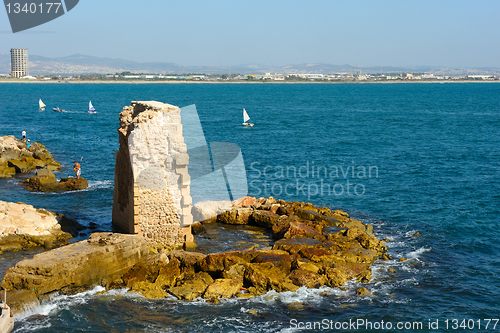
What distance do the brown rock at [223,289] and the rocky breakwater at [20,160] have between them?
927 inches

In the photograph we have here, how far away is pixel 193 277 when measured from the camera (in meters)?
17.4

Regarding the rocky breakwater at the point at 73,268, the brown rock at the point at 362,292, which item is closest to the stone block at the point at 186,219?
the rocky breakwater at the point at 73,268

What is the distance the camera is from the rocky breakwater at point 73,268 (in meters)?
15.6

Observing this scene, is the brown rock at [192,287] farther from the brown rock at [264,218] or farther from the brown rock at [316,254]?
the brown rock at [264,218]

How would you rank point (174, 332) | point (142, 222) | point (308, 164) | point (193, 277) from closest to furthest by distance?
point (174, 332) → point (193, 277) → point (142, 222) → point (308, 164)

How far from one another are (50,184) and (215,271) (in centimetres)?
1705

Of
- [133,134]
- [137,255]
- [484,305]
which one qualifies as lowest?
Result: [484,305]

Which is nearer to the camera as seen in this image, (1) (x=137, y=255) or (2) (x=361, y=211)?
(1) (x=137, y=255)

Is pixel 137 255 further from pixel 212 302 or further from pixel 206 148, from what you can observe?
pixel 206 148

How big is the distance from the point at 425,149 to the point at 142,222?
1407 inches

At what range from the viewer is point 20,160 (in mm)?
36844

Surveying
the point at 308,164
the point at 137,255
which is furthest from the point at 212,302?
the point at 308,164

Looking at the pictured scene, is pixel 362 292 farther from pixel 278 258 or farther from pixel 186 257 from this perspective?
pixel 186 257

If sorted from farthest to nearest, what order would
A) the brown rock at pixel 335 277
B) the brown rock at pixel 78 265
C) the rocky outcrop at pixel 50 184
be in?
the rocky outcrop at pixel 50 184 < the brown rock at pixel 335 277 < the brown rock at pixel 78 265
